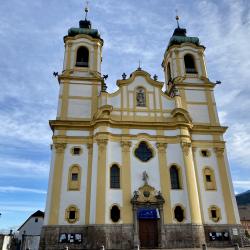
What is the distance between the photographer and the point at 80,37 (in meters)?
32.6

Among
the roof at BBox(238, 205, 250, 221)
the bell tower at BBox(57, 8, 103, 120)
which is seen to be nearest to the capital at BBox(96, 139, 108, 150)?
the bell tower at BBox(57, 8, 103, 120)

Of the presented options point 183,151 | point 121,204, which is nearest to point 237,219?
point 183,151

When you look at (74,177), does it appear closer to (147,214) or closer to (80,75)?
(147,214)

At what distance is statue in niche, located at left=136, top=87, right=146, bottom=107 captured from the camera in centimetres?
2862

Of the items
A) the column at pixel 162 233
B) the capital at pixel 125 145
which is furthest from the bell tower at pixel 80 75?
the column at pixel 162 233

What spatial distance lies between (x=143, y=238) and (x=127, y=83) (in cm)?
1509

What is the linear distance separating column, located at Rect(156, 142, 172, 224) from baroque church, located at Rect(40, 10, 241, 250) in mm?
88

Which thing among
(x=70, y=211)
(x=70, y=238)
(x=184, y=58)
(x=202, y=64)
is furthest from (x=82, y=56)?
(x=70, y=238)

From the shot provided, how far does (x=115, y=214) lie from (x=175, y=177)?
6.44 metres

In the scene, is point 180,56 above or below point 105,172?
above

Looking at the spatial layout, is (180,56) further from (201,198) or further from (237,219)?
(237,219)

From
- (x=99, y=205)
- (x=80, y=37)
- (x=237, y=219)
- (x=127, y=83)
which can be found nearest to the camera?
(x=99, y=205)

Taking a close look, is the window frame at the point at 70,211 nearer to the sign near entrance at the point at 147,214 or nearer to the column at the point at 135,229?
the column at the point at 135,229

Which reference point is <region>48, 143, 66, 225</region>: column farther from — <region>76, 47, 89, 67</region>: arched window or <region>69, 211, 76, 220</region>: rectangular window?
<region>76, 47, 89, 67</region>: arched window
